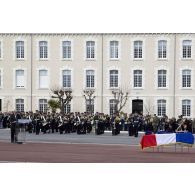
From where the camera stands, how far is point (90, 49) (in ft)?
169

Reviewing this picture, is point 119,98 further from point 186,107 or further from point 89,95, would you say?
point 186,107

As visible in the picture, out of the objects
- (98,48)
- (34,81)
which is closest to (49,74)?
(34,81)

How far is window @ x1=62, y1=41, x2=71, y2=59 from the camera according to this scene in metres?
51.9

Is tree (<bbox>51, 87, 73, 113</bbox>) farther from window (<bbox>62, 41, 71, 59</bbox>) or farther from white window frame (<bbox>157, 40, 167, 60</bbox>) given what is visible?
white window frame (<bbox>157, 40, 167, 60</bbox>)

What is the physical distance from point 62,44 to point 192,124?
20192 millimetres

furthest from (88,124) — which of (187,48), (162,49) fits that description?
(187,48)

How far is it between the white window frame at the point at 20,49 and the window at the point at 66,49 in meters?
3.91

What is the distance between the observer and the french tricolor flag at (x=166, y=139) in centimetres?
2272

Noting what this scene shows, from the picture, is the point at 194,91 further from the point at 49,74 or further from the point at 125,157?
the point at 125,157

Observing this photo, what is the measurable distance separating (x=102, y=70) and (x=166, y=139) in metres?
29.0

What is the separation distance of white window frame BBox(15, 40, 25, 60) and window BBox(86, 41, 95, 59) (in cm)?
625

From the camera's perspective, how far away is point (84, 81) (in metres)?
51.5

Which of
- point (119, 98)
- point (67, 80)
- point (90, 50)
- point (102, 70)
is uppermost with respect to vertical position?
point (90, 50)

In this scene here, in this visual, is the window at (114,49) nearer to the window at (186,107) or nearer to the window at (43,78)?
the window at (43,78)
